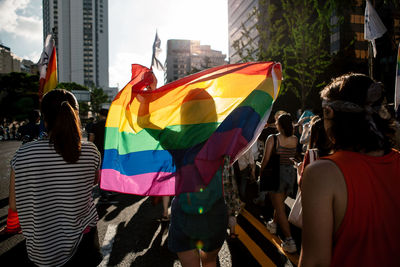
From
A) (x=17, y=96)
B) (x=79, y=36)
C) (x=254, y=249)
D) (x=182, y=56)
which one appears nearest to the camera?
(x=254, y=249)

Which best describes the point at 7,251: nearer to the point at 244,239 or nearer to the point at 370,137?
the point at 244,239

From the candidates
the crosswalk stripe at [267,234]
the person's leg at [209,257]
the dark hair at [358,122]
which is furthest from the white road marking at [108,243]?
the dark hair at [358,122]

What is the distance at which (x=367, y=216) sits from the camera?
1229 millimetres

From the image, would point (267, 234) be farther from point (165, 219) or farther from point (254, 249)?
point (165, 219)

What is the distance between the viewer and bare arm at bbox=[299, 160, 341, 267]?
122cm

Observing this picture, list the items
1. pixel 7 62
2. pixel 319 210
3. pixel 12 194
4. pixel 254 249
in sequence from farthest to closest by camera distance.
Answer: pixel 7 62, pixel 254 249, pixel 12 194, pixel 319 210

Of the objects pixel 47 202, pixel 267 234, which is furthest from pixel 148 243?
pixel 47 202

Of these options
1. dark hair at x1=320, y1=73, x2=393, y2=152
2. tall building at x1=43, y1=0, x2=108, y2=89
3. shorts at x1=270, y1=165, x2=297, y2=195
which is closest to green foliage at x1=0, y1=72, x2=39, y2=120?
tall building at x1=43, y1=0, x2=108, y2=89

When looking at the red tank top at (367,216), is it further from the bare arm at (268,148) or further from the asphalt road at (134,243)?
the bare arm at (268,148)

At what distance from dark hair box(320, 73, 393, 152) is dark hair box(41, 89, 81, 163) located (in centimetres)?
163

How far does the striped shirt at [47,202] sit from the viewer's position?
5.94ft

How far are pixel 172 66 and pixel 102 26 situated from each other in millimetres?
36429

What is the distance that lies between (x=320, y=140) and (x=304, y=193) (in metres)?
Answer: 0.61

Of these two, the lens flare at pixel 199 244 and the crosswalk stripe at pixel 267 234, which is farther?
the crosswalk stripe at pixel 267 234
